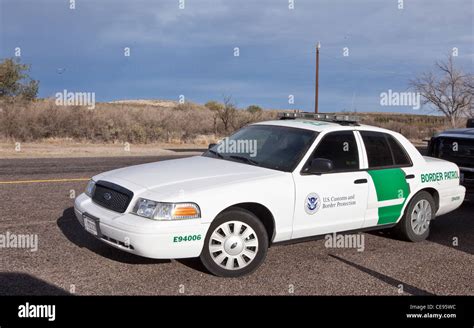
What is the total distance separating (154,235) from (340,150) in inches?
102

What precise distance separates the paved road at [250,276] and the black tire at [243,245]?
91 mm

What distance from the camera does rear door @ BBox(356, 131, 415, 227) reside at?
5.86m

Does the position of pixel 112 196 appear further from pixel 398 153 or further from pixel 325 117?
pixel 398 153

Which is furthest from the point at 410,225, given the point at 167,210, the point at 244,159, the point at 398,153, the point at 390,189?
the point at 167,210

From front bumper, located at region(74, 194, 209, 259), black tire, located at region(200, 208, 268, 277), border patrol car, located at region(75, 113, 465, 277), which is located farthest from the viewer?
black tire, located at region(200, 208, 268, 277)

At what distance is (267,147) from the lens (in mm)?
5855

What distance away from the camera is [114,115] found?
102 feet

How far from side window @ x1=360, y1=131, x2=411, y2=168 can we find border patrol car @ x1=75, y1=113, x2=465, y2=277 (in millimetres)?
15

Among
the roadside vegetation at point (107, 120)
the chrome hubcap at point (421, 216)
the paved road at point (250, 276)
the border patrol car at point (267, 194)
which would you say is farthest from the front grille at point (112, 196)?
the roadside vegetation at point (107, 120)

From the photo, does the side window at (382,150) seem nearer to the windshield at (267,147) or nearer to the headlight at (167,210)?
the windshield at (267,147)

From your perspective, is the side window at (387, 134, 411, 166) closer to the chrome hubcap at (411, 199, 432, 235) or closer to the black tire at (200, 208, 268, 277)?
the chrome hubcap at (411, 199, 432, 235)

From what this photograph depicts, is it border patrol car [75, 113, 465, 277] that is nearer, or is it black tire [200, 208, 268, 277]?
border patrol car [75, 113, 465, 277]

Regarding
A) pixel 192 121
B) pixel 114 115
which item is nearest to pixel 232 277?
pixel 114 115

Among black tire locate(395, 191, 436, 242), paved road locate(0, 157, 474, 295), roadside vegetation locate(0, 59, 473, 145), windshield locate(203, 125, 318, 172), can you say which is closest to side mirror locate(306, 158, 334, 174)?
windshield locate(203, 125, 318, 172)
